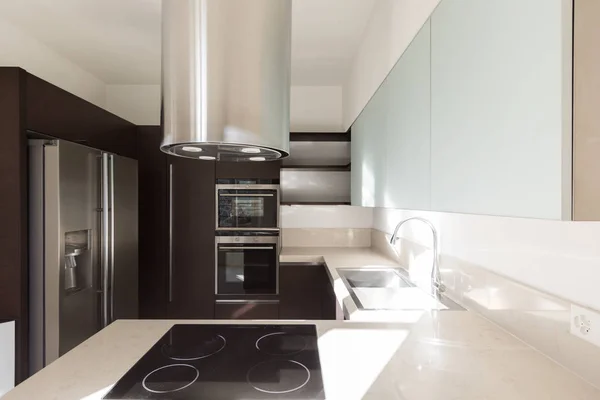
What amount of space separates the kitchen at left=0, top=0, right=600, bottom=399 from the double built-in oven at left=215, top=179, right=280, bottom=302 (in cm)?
1

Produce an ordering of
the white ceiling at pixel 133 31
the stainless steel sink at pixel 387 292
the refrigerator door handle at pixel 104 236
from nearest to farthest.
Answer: the stainless steel sink at pixel 387 292
the white ceiling at pixel 133 31
the refrigerator door handle at pixel 104 236

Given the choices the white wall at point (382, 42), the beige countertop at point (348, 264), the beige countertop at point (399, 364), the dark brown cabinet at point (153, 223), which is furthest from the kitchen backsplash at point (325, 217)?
the beige countertop at point (399, 364)

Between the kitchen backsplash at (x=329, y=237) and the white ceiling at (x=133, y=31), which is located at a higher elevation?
the white ceiling at (x=133, y=31)

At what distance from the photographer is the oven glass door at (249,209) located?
3168 mm

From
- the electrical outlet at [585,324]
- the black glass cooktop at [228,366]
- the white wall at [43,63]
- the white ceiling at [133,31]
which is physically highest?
the white ceiling at [133,31]

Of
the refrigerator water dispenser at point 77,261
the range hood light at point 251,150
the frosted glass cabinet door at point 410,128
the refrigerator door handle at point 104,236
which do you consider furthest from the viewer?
the refrigerator door handle at point 104,236

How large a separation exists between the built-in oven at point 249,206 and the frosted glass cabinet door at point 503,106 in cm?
212

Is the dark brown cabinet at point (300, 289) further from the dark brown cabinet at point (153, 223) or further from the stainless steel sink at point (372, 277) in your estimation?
the dark brown cabinet at point (153, 223)

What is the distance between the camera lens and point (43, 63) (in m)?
2.81

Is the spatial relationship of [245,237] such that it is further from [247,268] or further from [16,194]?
[16,194]

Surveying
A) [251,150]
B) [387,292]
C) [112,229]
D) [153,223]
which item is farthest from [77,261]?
[387,292]

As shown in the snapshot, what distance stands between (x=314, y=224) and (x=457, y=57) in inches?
106

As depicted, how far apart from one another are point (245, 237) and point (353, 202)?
0.98 meters

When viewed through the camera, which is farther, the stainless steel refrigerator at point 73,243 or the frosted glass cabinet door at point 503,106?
the stainless steel refrigerator at point 73,243
